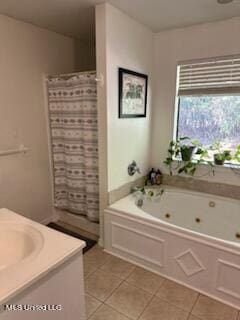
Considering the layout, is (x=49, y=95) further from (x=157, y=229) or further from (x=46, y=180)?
(x=157, y=229)

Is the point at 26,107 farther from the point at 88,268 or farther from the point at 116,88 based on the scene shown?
the point at 88,268

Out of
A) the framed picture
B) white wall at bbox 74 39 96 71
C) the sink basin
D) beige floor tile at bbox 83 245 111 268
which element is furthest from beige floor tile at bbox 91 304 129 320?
white wall at bbox 74 39 96 71

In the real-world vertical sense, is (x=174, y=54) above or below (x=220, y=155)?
above

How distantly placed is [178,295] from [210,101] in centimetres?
194

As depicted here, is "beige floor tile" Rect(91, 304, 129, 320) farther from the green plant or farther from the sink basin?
the green plant

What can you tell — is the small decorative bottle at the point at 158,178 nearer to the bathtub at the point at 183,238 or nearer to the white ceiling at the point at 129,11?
the bathtub at the point at 183,238

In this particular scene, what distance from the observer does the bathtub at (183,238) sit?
1.77m

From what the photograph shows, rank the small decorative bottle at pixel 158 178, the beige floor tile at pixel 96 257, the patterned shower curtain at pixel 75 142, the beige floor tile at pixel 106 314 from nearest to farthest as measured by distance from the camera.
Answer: the beige floor tile at pixel 106 314 → the beige floor tile at pixel 96 257 → the patterned shower curtain at pixel 75 142 → the small decorative bottle at pixel 158 178

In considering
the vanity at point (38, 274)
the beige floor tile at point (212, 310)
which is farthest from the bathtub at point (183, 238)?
the vanity at point (38, 274)

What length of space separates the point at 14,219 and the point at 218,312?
1.61 meters

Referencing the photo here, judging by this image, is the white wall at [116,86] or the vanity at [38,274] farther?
the white wall at [116,86]

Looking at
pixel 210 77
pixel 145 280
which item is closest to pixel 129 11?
pixel 210 77

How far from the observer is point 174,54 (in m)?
2.62

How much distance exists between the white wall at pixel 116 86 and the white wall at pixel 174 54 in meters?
0.12
